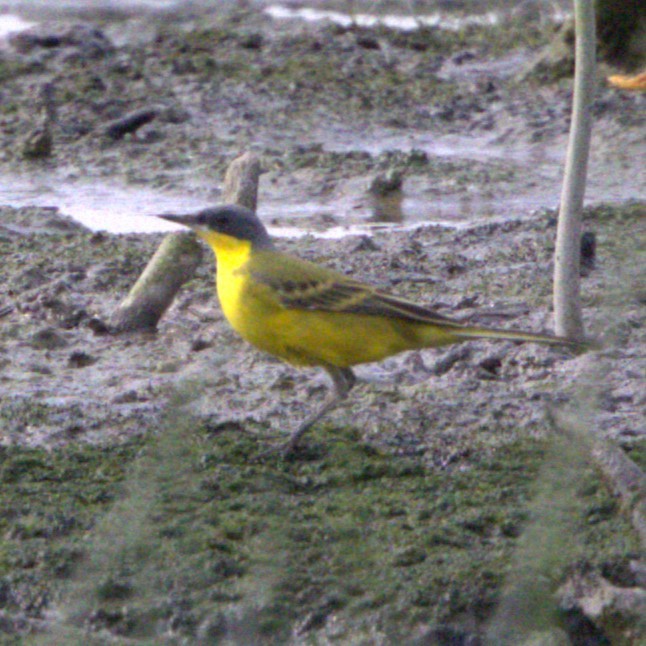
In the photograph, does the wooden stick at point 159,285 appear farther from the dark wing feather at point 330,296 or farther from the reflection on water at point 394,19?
the reflection on water at point 394,19

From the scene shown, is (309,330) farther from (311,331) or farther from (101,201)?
(101,201)

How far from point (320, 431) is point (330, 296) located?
517 millimetres

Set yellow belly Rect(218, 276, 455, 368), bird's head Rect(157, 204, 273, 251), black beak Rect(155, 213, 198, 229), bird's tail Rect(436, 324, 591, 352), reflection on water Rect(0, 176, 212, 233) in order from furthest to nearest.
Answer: reflection on water Rect(0, 176, 212, 233)
bird's head Rect(157, 204, 273, 251)
black beak Rect(155, 213, 198, 229)
yellow belly Rect(218, 276, 455, 368)
bird's tail Rect(436, 324, 591, 352)

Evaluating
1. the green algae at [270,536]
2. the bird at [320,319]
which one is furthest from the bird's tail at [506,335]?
the green algae at [270,536]

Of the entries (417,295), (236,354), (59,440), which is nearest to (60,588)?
(59,440)

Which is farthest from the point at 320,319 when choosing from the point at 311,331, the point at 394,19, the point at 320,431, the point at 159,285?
the point at 394,19

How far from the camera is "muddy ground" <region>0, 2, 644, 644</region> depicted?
14.9 feet

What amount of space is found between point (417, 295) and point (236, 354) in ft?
3.75

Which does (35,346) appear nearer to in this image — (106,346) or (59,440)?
(106,346)

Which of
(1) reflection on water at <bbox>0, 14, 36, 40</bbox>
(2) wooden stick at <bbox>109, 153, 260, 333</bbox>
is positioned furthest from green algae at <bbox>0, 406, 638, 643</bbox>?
(1) reflection on water at <bbox>0, 14, 36, 40</bbox>

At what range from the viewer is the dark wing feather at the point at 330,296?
579 cm

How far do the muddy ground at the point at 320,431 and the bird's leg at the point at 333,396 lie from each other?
0.08 metres

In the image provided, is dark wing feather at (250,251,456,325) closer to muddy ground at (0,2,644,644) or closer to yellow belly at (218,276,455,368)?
yellow belly at (218,276,455,368)

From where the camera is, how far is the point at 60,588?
4.62 meters
